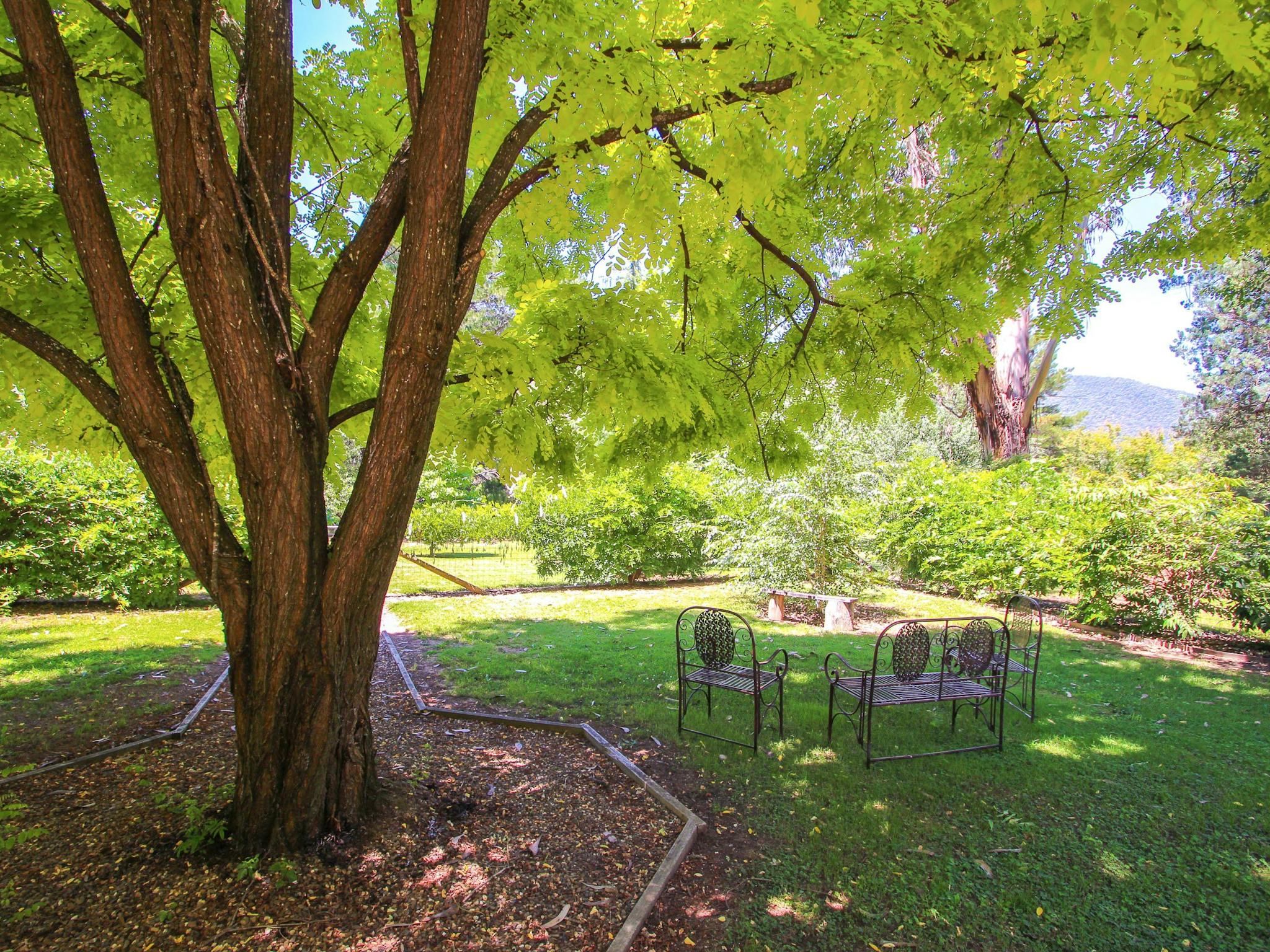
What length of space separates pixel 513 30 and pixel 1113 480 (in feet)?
36.1

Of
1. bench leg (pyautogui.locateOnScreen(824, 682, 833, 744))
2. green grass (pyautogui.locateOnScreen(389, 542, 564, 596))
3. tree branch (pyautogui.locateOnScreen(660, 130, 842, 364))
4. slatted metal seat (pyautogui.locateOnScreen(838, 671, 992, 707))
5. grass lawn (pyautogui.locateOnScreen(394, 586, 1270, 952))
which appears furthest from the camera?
green grass (pyautogui.locateOnScreen(389, 542, 564, 596))

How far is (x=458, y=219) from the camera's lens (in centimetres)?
272

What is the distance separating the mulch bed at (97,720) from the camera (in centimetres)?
398

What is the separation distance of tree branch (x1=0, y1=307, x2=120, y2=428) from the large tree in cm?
1

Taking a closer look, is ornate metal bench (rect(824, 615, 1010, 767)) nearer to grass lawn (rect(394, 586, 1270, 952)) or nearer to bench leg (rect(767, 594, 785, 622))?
grass lawn (rect(394, 586, 1270, 952))

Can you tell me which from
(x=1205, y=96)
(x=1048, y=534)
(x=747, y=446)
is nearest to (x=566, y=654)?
(x=747, y=446)

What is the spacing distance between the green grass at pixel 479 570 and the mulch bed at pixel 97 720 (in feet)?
21.4

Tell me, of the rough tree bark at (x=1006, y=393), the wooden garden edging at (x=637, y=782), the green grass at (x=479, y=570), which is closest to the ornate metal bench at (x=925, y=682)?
the wooden garden edging at (x=637, y=782)

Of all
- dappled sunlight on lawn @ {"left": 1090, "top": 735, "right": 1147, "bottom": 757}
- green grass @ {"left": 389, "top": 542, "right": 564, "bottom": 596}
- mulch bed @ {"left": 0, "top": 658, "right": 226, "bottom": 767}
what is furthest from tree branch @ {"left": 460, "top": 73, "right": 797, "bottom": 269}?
green grass @ {"left": 389, "top": 542, "right": 564, "bottom": 596}

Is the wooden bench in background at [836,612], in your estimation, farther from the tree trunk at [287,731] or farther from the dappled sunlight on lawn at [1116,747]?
the tree trunk at [287,731]

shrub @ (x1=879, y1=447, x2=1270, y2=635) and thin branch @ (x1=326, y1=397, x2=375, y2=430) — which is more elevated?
thin branch @ (x1=326, y1=397, x2=375, y2=430)

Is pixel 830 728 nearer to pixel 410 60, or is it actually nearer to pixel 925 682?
pixel 925 682

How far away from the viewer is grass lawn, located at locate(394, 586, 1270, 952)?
2.71 meters

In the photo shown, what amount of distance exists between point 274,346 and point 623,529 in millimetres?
10489
